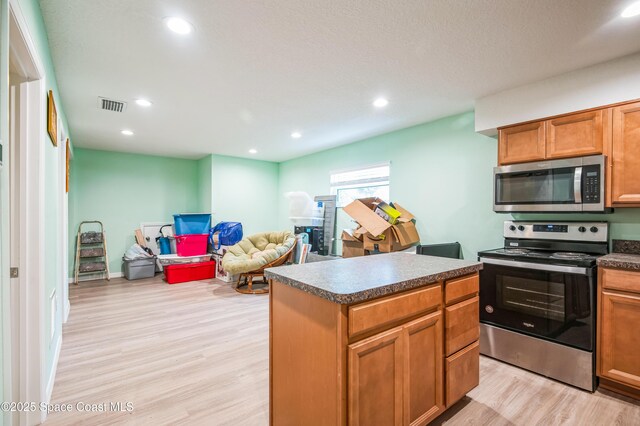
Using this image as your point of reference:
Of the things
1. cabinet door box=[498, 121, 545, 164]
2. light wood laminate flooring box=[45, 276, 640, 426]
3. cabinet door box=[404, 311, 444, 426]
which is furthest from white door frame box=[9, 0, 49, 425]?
cabinet door box=[498, 121, 545, 164]

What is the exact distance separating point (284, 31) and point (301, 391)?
210 centimetres

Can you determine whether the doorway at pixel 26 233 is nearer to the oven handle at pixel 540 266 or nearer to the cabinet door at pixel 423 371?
the cabinet door at pixel 423 371

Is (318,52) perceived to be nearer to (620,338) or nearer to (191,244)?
(620,338)

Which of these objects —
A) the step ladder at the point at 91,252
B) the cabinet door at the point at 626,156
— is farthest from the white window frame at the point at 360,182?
the step ladder at the point at 91,252

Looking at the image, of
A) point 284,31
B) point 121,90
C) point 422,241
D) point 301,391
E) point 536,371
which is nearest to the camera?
point 301,391

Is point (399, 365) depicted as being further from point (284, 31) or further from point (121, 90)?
point (121, 90)

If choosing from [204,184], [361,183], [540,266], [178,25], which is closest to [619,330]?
[540,266]

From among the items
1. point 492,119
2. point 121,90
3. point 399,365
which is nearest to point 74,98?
point 121,90

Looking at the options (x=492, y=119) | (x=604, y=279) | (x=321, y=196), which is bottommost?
(x=604, y=279)

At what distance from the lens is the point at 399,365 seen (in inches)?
56.3

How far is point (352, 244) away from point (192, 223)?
11.0ft

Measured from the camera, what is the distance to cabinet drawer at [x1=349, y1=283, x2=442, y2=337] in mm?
1252

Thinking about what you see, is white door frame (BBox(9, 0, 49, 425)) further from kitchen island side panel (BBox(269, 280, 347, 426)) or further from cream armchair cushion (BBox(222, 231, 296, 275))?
cream armchair cushion (BBox(222, 231, 296, 275))

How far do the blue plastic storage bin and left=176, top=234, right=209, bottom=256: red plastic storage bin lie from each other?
219 millimetres
